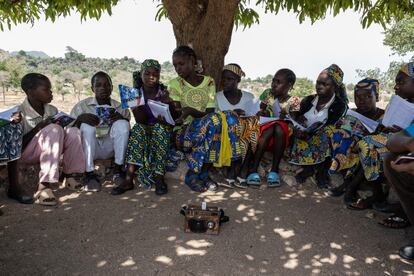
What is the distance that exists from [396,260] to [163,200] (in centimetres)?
227

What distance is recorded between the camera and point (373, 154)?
12.1 feet

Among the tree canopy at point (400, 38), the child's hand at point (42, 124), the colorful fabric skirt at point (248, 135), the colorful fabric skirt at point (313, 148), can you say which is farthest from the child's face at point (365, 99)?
the tree canopy at point (400, 38)

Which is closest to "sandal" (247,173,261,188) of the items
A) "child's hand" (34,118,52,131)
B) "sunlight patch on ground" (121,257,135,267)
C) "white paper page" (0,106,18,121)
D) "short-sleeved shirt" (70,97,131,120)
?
"short-sleeved shirt" (70,97,131,120)

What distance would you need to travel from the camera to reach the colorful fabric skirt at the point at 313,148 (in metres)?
4.25

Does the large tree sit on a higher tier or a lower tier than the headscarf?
higher

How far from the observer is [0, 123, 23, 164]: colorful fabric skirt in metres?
3.46

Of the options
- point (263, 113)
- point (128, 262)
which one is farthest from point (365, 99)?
point (128, 262)

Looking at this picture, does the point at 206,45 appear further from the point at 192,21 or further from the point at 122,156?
the point at 122,156

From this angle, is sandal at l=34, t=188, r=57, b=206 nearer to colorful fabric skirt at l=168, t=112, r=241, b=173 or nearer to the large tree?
colorful fabric skirt at l=168, t=112, r=241, b=173

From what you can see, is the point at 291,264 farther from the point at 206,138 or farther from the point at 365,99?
the point at 365,99

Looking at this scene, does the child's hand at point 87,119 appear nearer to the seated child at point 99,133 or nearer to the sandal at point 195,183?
the seated child at point 99,133

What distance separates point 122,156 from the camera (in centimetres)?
415

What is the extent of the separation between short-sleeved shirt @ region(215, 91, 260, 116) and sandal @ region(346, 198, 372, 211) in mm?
1692

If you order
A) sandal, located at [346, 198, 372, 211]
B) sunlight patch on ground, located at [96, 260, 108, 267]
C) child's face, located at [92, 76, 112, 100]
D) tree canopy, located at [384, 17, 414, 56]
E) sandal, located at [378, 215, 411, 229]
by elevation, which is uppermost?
tree canopy, located at [384, 17, 414, 56]
